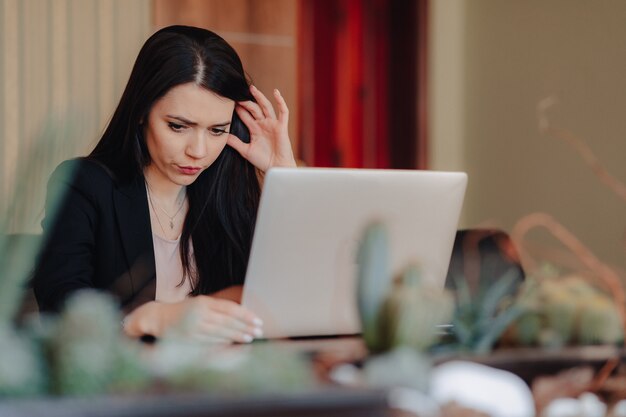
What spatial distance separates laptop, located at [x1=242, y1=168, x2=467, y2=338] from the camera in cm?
134

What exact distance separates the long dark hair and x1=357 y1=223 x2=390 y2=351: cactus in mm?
1367

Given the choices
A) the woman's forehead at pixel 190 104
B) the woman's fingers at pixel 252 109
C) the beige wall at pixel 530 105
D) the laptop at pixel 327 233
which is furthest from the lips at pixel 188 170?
the beige wall at pixel 530 105

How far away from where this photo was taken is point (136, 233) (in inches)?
82.0

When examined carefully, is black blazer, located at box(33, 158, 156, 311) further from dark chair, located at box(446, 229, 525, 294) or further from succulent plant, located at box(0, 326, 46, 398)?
succulent plant, located at box(0, 326, 46, 398)

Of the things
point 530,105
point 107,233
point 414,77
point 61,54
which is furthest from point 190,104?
point 414,77

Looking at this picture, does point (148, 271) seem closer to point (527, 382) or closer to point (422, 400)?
point (527, 382)

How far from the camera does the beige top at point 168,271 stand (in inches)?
81.9

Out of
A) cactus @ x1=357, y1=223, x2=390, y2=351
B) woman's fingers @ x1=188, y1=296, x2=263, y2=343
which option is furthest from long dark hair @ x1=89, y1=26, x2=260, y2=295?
cactus @ x1=357, y1=223, x2=390, y2=351

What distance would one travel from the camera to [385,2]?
4.47 m

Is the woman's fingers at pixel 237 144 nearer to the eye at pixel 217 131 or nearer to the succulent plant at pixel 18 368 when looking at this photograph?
the eye at pixel 217 131

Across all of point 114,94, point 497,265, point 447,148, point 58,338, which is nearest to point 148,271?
point 497,265

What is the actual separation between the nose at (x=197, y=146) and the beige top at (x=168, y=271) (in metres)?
0.23

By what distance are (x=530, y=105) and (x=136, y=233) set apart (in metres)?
2.43

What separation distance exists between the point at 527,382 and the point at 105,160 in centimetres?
144
